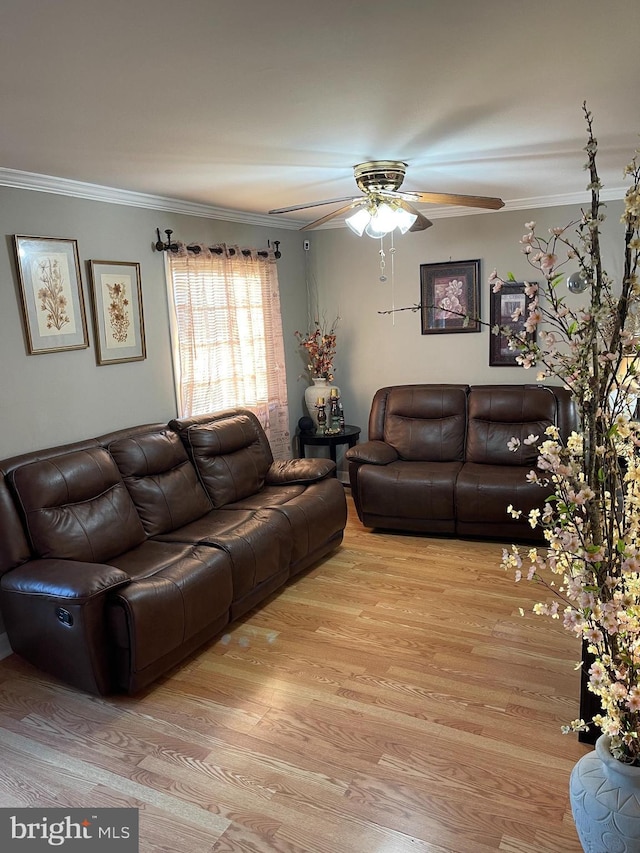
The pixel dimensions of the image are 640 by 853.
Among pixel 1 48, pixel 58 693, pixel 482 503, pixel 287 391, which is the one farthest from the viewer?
pixel 287 391

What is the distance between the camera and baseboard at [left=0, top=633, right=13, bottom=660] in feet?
10.3

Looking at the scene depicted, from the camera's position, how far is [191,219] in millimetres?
4328

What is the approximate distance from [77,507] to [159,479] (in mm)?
598

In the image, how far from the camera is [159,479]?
3.68 m

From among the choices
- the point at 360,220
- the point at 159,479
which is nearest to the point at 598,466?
the point at 360,220

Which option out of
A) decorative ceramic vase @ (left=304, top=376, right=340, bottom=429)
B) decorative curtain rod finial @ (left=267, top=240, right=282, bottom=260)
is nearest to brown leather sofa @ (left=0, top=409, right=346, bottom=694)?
decorative ceramic vase @ (left=304, top=376, right=340, bottom=429)

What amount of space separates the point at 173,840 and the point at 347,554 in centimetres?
241

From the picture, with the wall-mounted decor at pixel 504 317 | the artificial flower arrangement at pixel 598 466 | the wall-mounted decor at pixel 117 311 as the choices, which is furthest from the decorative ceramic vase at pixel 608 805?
the wall-mounted decor at pixel 504 317

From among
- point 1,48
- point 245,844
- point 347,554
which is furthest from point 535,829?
point 1,48

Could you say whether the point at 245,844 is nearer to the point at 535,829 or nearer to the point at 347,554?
the point at 535,829

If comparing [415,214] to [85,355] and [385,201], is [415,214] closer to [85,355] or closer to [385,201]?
[385,201]

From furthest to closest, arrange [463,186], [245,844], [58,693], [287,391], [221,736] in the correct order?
[287,391]
[463,186]
[58,693]
[221,736]
[245,844]

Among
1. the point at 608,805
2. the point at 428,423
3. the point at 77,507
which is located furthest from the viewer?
the point at 428,423

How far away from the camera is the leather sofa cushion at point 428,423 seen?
192 inches
